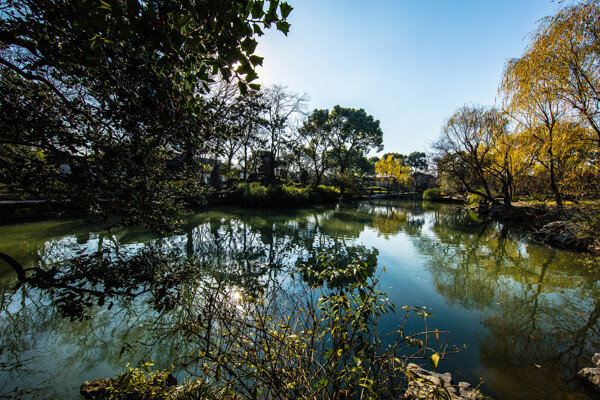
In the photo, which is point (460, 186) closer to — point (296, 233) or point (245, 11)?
point (296, 233)

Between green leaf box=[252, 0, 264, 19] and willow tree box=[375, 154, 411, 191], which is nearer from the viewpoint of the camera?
green leaf box=[252, 0, 264, 19]

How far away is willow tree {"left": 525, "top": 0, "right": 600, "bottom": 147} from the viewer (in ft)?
14.7

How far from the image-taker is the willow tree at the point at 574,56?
449 cm

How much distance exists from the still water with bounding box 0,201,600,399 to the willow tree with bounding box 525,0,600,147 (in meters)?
3.92


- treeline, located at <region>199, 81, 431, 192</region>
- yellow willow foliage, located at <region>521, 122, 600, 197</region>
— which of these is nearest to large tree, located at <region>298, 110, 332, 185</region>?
treeline, located at <region>199, 81, 431, 192</region>

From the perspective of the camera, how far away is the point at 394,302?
466 centimetres

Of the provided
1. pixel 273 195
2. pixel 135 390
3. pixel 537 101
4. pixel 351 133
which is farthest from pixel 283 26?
pixel 351 133

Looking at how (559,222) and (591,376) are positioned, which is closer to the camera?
(591,376)

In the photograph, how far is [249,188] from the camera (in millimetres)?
18828

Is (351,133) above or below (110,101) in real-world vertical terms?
above

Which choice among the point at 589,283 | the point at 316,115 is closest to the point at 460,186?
the point at 316,115

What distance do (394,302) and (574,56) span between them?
6.50 m

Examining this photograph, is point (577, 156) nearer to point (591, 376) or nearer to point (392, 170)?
point (591, 376)

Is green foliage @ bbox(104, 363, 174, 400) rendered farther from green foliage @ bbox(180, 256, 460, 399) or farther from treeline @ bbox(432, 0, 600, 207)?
treeline @ bbox(432, 0, 600, 207)
